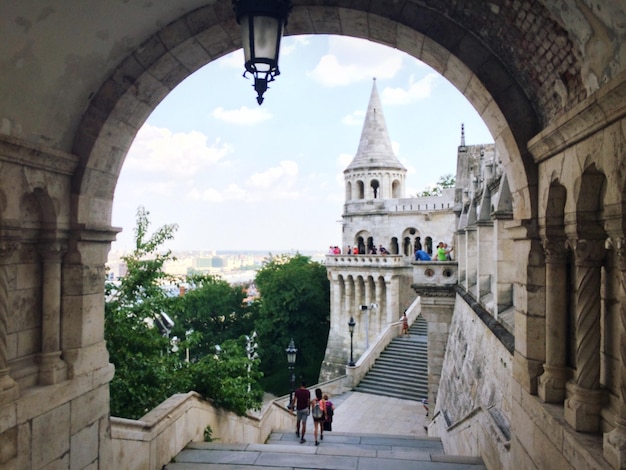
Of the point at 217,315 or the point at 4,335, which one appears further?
the point at 217,315

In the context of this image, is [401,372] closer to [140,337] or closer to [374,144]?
[140,337]

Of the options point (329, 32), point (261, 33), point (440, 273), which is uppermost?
point (329, 32)

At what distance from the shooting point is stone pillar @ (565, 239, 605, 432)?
3078mm

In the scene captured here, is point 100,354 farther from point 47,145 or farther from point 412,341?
point 412,341

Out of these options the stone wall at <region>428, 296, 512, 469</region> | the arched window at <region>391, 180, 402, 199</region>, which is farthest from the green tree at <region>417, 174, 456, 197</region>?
the stone wall at <region>428, 296, 512, 469</region>

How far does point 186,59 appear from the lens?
4.34 m

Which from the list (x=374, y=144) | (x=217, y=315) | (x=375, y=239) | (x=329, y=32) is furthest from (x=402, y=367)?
(x=374, y=144)

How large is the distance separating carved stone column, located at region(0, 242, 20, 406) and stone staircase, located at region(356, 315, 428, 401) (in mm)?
17053

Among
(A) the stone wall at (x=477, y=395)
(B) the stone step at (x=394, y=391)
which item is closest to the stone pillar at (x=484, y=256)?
(A) the stone wall at (x=477, y=395)

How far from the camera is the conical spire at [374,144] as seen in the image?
37406 millimetres

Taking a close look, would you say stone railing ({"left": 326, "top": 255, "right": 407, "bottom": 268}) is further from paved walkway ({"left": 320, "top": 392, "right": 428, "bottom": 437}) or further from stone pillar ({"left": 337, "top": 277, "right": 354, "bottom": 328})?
paved walkway ({"left": 320, "top": 392, "right": 428, "bottom": 437})

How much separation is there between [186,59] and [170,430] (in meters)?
4.05

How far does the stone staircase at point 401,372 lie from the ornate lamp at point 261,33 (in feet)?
57.9

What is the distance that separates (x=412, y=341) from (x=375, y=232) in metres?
14.3
